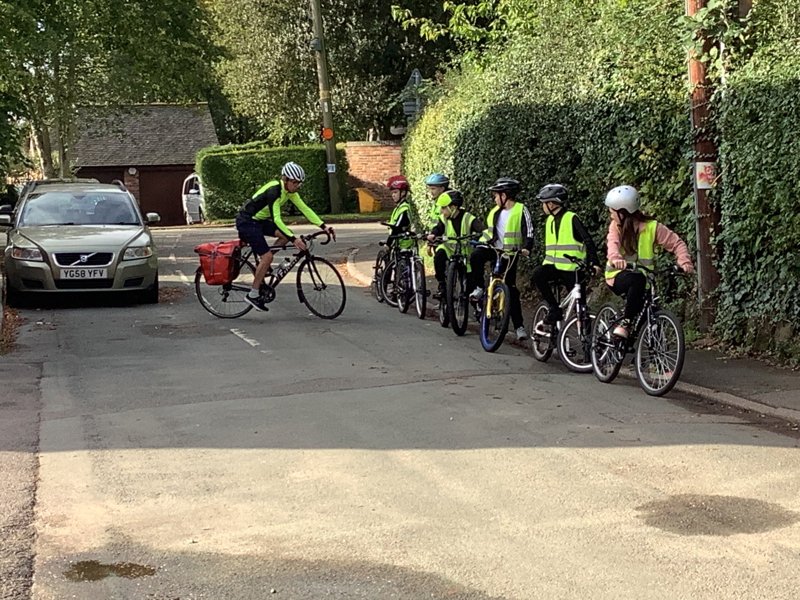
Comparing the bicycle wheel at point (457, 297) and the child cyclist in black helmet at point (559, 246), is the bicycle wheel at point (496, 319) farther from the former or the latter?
the bicycle wheel at point (457, 297)

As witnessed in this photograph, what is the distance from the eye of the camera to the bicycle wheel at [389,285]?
15159 mm

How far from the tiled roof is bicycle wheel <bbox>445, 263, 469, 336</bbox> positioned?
38.9m

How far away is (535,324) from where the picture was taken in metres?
10.6

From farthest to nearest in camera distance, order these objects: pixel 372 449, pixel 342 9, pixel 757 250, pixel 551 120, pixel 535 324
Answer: pixel 342 9 → pixel 551 120 → pixel 535 324 → pixel 757 250 → pixel 372 449

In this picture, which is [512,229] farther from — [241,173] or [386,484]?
[241,173]

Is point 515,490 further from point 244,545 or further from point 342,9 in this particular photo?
point 342,9

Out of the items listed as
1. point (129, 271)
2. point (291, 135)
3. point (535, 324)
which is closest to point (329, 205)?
point (291, 135)

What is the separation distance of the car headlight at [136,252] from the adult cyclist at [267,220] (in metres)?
2.25

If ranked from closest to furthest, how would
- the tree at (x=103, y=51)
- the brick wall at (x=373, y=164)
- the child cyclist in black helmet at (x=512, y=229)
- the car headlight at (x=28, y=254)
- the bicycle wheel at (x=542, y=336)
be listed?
the bicycle wheel at (x=542, y=336) < the child cyclist in black helmet at (x=512, y=229) < the car headlight at (x=28, y=254) < the tree at (x=103, y=51) < the brick wall at (x=373, y=164)

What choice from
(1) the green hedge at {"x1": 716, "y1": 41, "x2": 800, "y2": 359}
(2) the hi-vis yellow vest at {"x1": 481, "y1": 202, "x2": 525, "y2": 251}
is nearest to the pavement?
(1) the green hedge at {"x1": 716, "y1": 41, "x2": 800, "y2": 359}

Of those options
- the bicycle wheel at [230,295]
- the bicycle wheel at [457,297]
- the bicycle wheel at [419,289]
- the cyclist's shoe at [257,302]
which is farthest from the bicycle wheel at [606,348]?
the bicycle wheel at [230,295]

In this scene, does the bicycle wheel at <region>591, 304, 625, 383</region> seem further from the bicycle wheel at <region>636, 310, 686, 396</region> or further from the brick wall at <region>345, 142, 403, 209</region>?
the brick wall at <region>345, 142, 403, 209</region>

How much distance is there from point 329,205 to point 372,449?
33.7m

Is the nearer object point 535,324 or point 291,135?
point 535,324
